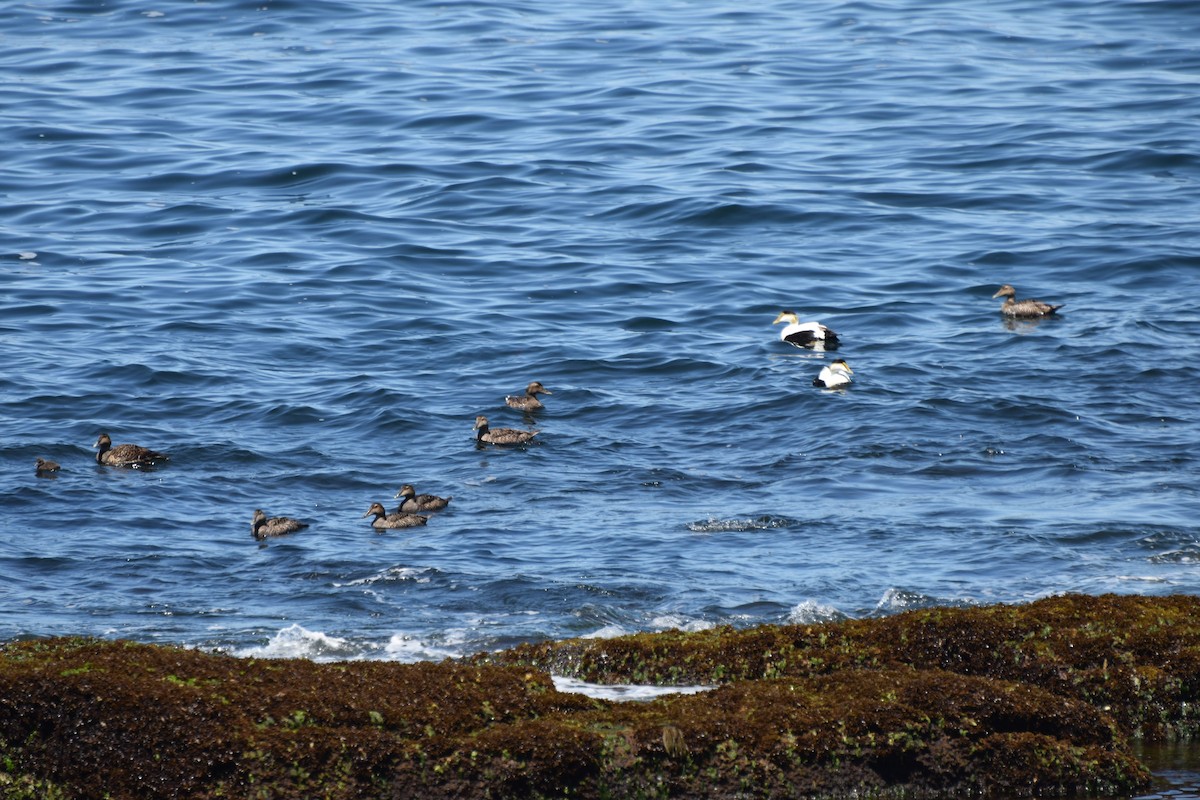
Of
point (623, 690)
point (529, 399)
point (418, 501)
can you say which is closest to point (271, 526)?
point (418, 501)

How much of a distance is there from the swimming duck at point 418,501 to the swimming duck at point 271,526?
0.96 m

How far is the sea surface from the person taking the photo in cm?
1166

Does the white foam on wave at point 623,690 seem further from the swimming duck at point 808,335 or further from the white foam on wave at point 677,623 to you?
the swimming duck at point 808,335

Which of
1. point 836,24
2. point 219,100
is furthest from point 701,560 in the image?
point 836,24

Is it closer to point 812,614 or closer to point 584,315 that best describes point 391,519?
point 812,614

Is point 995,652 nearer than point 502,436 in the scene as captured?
Yes

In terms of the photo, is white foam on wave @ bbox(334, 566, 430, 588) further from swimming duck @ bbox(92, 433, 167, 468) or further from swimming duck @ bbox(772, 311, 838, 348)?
swimming duck @ bbox(772, 311, 838, 348)

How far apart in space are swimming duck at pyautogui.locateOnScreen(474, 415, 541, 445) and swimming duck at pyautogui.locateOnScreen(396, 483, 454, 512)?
1.60 meters

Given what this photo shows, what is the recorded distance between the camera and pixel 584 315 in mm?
20734

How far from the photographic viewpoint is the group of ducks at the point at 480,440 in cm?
1283

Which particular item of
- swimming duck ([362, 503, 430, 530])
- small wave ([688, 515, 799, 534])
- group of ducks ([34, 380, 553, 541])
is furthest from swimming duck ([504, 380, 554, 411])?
small wave ([688, 515, 799, 534])

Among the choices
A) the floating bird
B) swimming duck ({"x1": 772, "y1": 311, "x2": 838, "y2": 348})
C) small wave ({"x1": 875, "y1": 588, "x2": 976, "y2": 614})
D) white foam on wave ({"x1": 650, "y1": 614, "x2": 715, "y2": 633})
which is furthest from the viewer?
swimming duck ({"x1": 772, "y1": 311, "x2": 838, "y2": 348})

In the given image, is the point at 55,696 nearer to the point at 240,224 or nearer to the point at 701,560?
the point at 701,560

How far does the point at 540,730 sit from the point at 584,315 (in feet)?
45.0
